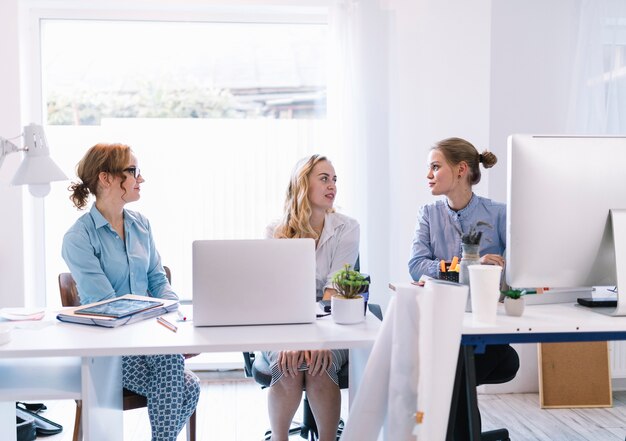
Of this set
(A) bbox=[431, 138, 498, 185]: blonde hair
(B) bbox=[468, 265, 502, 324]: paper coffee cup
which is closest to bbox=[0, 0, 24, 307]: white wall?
(A) bbox=[431, 138, 498, 185]: blonde hair

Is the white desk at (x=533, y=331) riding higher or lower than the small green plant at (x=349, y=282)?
lower

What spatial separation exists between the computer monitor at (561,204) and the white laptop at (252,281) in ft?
2.15

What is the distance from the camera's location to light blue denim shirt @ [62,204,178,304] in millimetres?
2531

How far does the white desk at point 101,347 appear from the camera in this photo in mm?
1835

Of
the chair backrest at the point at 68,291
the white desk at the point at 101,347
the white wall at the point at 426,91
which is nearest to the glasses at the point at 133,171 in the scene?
the chair backrest at the point at 68,291

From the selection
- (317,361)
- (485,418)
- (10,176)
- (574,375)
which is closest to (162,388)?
(317,361)

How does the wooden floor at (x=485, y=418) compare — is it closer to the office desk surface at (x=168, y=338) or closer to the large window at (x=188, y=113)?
the large window at (x=188, y=113)

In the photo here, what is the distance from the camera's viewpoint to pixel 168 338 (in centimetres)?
193

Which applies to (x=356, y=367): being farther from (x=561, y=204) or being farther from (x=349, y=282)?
(x=561, y=204)

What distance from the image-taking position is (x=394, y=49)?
13.0 feet

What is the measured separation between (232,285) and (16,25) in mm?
2528

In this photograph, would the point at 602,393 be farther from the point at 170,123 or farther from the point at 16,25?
the point at 16,25

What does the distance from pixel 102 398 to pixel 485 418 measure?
210 centimetres

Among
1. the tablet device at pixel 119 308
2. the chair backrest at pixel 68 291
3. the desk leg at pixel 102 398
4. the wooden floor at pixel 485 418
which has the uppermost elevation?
the tablet device at pixel 119 308
